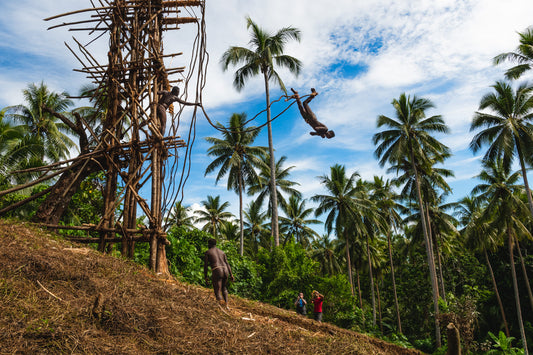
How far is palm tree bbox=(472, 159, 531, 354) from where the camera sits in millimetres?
24703

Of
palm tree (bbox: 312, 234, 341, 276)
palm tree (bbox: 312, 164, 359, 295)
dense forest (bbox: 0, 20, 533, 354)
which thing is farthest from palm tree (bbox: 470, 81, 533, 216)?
palm tree (bbox: 312, 234, 341, 276)

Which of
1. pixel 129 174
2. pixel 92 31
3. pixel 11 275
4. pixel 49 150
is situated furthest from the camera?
pixel 49 150

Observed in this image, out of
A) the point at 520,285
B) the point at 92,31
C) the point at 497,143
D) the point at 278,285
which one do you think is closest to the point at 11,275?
the point at 92,31

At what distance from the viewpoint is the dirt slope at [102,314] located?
407 centimetres

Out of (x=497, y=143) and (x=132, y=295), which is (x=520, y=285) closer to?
(x=497, y=143)

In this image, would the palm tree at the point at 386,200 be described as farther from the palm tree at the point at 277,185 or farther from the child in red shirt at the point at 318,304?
the child in red shirt at the point at 318,304

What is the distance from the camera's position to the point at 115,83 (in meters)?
9.70

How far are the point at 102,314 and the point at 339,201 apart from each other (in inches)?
1036

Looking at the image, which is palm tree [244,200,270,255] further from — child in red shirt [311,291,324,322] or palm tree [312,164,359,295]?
child in red shirt [311,291,324,322]

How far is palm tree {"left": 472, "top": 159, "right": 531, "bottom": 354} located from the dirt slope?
76.0 feet

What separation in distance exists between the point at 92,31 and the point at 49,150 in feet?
46.1

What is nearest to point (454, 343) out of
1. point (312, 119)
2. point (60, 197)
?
point (312, 119)

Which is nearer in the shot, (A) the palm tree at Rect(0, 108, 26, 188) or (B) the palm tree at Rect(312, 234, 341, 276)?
(A) the palm tree at Rect(0, 108, 26, 188)

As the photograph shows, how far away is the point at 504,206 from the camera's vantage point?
25.2 m
